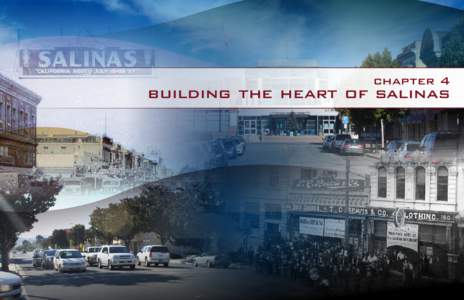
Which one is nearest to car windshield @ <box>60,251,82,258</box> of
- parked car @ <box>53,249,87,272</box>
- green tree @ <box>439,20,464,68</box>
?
parked car @ <box>53,249,87,272</box>

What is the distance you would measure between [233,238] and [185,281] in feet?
2.20

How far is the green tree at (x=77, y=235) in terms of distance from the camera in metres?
7.71

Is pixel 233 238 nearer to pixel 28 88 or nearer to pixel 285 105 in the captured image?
pixel 285 105

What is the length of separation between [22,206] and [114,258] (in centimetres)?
108

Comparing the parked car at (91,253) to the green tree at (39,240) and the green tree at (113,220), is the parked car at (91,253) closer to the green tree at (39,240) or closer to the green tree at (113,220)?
the green tree at (113,220)

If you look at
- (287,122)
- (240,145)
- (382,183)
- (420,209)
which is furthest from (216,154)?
(420,209)

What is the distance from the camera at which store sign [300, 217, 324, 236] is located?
8000 millimetres

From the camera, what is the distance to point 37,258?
24.8 ft

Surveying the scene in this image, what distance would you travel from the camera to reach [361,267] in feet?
26.5

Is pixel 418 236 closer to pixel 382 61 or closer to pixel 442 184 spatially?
pixel 442 184

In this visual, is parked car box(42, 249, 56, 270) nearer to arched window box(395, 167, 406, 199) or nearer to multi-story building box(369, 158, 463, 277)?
multi-story building box(369, 158, 463, 277)

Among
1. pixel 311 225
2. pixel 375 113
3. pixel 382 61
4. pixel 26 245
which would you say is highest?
pixel 382 61

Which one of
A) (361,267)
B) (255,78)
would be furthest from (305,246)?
(255,78)

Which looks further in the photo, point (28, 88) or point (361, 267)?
point (361, 267)
